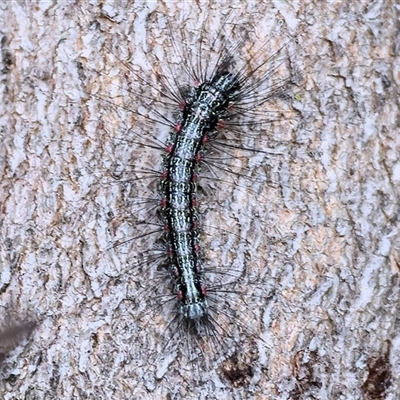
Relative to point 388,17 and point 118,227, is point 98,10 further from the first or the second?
point 388,17

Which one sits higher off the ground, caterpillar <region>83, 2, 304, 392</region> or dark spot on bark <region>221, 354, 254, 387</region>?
caterpillar <region>83, 2, 304, 392</region>

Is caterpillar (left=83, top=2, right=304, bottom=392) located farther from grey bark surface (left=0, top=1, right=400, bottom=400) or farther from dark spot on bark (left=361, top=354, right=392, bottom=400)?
dark spot on bark (left=361, top=354, right=392, bottom=400)

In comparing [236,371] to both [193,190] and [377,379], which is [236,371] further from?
[193,190]

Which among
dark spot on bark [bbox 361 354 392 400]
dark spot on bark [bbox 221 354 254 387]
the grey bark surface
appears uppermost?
the grey bark surface

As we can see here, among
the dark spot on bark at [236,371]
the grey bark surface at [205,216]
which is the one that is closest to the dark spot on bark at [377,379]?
the grey bark surface at [205,216]

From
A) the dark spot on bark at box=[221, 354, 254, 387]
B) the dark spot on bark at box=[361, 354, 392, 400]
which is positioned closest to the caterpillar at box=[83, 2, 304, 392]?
the dark spot on bark at box=[221, 354, 254, 387]

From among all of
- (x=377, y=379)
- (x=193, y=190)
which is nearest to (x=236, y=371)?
(x=377, y=379)

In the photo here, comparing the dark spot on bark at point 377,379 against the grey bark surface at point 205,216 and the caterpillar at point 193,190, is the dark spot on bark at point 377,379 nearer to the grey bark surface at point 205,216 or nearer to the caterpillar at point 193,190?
the grey bark surface at point 205,216
